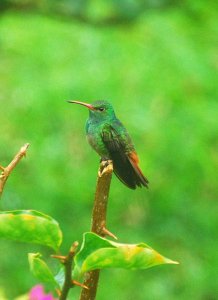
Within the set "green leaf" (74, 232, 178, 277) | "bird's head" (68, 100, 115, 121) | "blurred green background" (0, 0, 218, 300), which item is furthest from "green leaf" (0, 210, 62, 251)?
"blurred green background" (0, 0, 218, 300)

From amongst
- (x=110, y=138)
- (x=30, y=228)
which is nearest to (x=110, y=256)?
(x=30, y=228)

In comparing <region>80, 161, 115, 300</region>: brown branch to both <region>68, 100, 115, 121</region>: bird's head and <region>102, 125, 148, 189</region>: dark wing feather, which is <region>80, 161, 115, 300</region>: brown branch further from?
<region>68, 100, 115, 121</region>: bird's head

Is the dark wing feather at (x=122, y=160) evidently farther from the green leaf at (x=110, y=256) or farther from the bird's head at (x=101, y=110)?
the green leaf at (x=110, y=256)

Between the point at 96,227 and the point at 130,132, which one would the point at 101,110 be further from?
the point at 130,132

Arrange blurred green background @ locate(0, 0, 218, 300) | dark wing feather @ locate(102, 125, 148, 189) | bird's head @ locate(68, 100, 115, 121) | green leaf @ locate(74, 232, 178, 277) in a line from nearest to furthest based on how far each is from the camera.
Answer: green leaf @ locate(74, 232, 178, 277) < dark wing feather @ locate(102, 125, 148, 189) < bird's head @ locate(68, 100, 115, 121) < blurred green background @ locate(0, 0, 218, 300)

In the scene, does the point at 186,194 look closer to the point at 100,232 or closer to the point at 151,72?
the point at 151,72

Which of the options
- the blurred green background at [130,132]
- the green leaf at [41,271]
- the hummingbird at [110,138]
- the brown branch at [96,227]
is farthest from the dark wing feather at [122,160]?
the blurred green background at [130,132]
